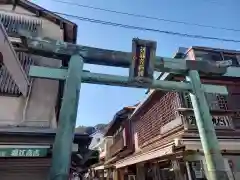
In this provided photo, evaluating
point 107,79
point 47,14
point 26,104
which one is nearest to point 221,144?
point 107,79

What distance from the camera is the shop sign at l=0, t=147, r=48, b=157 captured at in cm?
570

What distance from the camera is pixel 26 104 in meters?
7.72

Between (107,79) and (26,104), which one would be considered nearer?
(107,79)

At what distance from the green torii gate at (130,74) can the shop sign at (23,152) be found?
3.67 feet

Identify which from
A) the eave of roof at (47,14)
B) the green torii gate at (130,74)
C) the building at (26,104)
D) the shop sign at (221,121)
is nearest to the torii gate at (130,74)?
the green torii gate at (130,74)

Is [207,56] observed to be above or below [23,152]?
above

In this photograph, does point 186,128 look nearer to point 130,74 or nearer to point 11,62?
point 130,74

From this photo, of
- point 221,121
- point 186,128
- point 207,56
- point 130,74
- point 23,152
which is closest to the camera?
point 23,152

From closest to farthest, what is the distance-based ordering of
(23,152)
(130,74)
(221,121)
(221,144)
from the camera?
1. (23,152)
2. (130,74)
3. (221,144)
4. (221,121)

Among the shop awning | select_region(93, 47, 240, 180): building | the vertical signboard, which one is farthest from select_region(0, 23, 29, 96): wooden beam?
the shop awning

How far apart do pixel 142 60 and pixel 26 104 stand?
4250mm

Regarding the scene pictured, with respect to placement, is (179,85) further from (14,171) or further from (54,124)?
(14,171)

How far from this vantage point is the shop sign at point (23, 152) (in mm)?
5697

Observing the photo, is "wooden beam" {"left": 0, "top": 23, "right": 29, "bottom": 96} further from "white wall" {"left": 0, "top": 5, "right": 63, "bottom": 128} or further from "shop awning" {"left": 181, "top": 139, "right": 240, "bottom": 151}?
"shop awning" {"left": 181, "top": 139, "right": 240, "bottom": 151}
